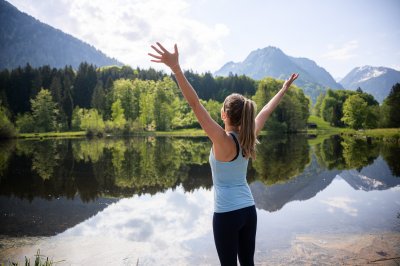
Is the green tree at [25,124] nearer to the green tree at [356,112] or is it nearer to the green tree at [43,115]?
the green tree at [43,115]

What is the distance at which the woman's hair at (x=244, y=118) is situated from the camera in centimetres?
336

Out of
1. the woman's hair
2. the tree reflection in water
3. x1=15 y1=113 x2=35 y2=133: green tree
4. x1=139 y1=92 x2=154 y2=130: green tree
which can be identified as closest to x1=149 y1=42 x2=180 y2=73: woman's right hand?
the woman's hair

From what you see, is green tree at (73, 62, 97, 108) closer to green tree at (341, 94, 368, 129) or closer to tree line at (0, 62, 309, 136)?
tree line at (0, 62, 309, 136)

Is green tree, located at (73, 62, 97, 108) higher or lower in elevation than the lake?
higher

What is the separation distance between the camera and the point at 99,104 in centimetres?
10406

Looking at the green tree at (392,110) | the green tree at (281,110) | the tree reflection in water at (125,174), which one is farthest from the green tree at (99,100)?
the green tree at (392,110)

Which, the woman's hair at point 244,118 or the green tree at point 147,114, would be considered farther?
the green tree at point 147,114

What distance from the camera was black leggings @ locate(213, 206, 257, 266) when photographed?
349cm

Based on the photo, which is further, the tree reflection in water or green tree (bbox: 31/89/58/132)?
green tree (bbox: 31/89/58/132)

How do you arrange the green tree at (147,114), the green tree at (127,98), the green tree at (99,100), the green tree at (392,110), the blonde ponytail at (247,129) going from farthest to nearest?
1. the green tree at (99,100)
2. the green tree at (127,98)
3. the green tree at (147,114)
4. the green tree at (392,110)
5. the blonde ponytail at (247,129)

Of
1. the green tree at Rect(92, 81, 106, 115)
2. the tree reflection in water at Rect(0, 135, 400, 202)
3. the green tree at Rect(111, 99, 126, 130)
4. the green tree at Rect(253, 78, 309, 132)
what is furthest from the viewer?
the green tree at Rect(92, 81, 106, 115)

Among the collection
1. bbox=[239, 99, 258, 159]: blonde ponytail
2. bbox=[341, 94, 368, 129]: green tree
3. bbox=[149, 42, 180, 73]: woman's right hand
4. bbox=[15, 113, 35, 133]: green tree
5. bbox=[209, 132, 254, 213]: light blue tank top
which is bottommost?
bbox=[209, 132, 254, 213]: light blue tank top

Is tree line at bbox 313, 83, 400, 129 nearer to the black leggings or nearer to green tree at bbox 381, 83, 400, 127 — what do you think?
green tree at bbox 381, 83, 400, 127

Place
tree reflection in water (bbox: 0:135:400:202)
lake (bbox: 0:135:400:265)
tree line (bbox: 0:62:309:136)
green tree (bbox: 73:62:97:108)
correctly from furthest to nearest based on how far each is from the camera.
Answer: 1. green tree (bbox: 73:62:97:108)
2. tree line (bbox: 0:62:309:136)
3. tree reflection in water (bbox: 0:135:400:202)
4. lake (bbox: 0:135:400:265)
